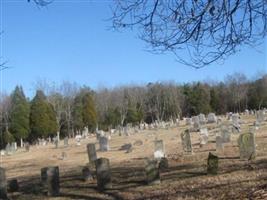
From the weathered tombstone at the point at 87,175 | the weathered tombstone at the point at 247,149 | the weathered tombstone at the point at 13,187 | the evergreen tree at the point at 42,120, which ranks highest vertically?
the evergreen tree at the point at 42,120

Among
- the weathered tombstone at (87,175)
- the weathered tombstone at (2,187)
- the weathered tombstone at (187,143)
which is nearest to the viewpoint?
the weathered tombstone at (2,187)

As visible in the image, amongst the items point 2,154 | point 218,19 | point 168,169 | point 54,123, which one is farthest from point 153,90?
point 218,19

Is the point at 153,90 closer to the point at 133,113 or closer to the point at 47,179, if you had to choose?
the point at 133,113

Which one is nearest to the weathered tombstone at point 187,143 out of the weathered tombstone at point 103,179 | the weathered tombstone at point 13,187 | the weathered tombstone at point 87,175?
the weathered tombstone at point 87,175

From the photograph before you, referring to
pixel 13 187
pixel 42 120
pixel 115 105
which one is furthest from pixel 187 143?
pixel 115 105

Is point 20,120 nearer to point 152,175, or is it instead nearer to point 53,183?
point 53,183

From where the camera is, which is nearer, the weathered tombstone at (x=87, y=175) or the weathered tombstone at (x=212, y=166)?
the weathered tombstone at (x=212, y=166)

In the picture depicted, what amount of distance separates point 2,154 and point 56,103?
31292 mm

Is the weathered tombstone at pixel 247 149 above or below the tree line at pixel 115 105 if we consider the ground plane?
below

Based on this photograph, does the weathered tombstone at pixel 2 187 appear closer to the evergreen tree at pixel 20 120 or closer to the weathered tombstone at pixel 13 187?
the weathered tombstone at pixel 13 187

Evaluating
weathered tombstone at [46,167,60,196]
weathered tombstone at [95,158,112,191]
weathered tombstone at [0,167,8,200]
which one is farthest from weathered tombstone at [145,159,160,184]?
weathered tombstone at [0,167,8,200]

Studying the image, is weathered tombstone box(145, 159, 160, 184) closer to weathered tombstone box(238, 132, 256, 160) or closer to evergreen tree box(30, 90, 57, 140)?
weathered tombstone box(238, 132, 256, 160)

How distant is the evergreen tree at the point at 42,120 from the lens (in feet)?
243

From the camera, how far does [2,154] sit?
53531 mm
